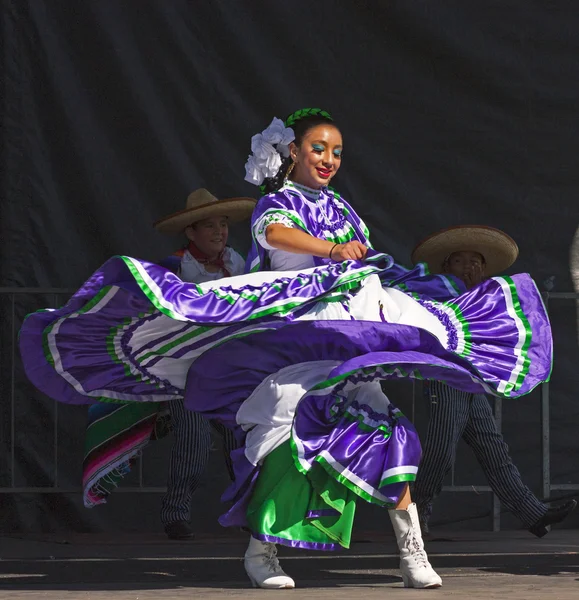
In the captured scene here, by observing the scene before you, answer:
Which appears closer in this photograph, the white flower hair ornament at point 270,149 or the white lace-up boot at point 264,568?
the white lace-up boot at point 264,568

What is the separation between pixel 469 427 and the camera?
18.0 ft

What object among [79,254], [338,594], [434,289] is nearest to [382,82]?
[79,254]

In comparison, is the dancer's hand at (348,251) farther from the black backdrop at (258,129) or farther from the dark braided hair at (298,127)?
the black backdrop at (258,129)

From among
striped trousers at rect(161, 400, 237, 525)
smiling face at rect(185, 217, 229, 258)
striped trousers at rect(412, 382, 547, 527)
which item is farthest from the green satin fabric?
smiling face at rect(185, 217, 229, 258)

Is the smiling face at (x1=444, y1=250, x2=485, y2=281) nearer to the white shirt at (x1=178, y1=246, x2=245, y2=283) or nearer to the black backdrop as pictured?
the black backdrop

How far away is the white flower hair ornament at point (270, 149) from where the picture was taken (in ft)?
14.7

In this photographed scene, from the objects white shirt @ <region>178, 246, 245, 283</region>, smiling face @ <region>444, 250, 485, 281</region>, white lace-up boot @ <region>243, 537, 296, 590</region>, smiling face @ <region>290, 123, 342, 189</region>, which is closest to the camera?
white lace-up boot @ <region>243, 537, 296, 590</region>

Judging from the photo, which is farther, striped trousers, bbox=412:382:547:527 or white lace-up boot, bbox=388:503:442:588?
striped trousers, bbox=412:382:547:527

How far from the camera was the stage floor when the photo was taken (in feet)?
12.8

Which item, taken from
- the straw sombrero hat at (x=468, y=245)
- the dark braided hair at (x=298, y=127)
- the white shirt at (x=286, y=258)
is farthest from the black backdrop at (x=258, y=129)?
the white shirt at (x=286, y=258)

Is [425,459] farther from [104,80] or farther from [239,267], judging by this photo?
[104,80]

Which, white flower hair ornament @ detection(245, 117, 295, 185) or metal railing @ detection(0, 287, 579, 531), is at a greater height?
white flower hair ornament @ detection(245, 117, 295, 185)

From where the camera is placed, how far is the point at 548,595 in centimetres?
384

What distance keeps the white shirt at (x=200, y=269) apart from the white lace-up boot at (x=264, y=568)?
163 cm
